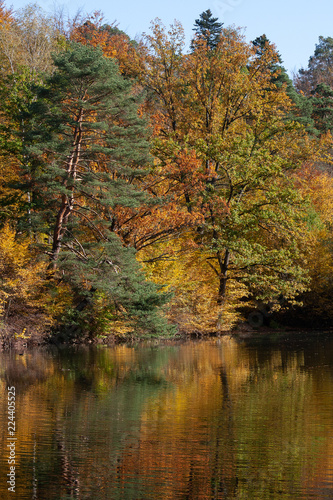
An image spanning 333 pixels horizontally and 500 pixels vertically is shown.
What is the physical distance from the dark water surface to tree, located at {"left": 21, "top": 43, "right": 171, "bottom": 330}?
3.77 meters

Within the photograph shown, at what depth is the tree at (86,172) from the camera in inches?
842

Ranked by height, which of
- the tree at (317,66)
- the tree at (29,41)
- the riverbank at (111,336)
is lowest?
the riverbank at (111,336)

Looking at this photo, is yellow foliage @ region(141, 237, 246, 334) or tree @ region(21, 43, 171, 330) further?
yellow foliage @ region(141, 237, 246, 334)

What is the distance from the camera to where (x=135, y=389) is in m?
14.5

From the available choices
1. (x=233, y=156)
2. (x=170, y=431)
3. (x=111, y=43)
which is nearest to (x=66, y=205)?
(x=233, y=156)

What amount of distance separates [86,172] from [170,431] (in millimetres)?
14292

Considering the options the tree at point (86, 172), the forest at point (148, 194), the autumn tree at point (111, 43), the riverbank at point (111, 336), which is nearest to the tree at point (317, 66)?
the autumn tree at point (111, 43)

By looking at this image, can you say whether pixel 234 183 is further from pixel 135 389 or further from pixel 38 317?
pixel 135 389

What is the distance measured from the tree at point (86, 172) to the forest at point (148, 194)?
7 centimetres

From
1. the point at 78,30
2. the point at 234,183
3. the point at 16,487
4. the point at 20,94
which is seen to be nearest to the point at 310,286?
the point at 234,183

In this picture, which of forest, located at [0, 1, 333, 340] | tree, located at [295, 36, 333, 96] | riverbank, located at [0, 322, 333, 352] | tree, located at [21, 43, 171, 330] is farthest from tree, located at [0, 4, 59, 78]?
tree, located at [295, 36, 333, 96]

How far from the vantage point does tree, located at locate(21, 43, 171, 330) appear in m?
21.4

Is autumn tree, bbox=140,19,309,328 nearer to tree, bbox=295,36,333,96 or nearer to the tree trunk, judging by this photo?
the tree trunk

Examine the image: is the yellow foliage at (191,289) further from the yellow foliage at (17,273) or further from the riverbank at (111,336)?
the yellow foliage at (17,273)
